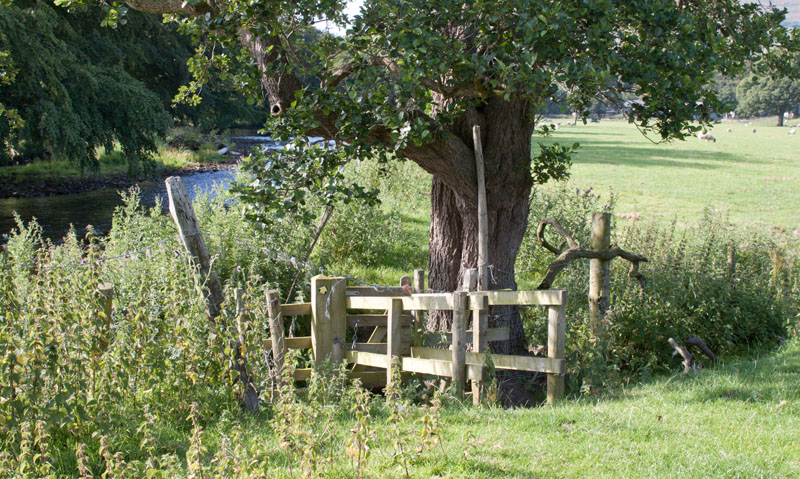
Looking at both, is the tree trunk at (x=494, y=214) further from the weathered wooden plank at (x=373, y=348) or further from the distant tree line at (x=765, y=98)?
the distant tree line at (x=765, y=98)

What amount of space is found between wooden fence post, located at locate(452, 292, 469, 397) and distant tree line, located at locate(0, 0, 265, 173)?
999cm

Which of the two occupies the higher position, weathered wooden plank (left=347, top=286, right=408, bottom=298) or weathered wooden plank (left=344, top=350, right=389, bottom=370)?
weathered wooden plank (left=347, top=286, right=408, bottom=298)

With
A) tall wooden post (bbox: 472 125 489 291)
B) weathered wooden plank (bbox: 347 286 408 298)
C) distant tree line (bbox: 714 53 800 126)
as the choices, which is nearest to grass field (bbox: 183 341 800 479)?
weathered wooden plank (bbox: 347 286 408 298)

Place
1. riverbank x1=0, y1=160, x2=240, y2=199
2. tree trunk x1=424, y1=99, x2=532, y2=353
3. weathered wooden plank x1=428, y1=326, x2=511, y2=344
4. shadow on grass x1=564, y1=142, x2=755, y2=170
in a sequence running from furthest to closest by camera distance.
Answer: shadow on grass x1=564, y1=142, x2=755, y2=170
riverbank x1=0, y1=160, x2=240, y2=199
tree trunk x1=424, y1=99, x2=532, y2=353
weathered wooden plank x1=428, y1=326, x2=511, y2=344

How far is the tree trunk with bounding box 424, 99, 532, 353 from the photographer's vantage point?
6691 millimetres

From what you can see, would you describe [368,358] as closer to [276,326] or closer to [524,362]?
[276,326]

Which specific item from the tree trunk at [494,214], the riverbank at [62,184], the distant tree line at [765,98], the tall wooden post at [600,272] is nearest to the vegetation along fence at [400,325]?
the tree trunk at [494,214]

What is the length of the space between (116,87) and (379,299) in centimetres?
1905

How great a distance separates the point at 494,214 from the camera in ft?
22.7

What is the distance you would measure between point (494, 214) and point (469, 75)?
1.91 m

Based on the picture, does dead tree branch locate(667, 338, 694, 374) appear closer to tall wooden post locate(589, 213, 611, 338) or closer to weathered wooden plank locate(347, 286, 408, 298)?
tall wooden post locate(589, 213, 611, 338)

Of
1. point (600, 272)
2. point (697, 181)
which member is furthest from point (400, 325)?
point (697, 181)

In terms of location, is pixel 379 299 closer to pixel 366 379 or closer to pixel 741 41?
pixel 366 379

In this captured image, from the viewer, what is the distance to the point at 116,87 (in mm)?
21672
